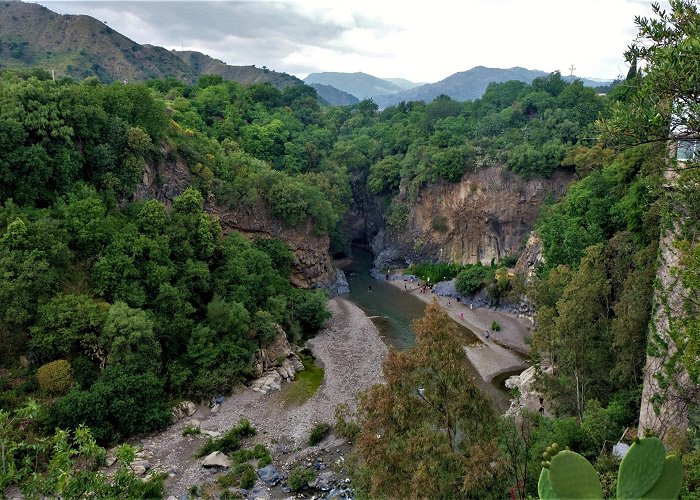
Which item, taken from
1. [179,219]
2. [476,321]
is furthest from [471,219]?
[179,219]

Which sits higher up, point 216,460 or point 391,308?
point 391,308

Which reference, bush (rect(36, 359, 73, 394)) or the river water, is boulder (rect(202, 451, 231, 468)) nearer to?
bush (rect(36, 359, 73, 394))

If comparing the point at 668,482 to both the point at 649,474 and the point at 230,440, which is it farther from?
the point at 230,440

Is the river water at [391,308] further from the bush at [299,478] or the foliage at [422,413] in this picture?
the foliage at [422,413]

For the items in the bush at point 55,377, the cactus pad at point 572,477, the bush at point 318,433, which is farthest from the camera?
the bush at point 318,433

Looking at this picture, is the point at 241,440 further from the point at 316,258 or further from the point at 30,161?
the point at 316,258

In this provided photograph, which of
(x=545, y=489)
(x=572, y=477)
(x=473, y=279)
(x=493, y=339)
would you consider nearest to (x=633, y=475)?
(x=572, y=477)

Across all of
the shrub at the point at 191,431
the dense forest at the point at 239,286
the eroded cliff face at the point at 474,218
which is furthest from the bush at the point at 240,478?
the eroded cliff face at the point at 474,218
